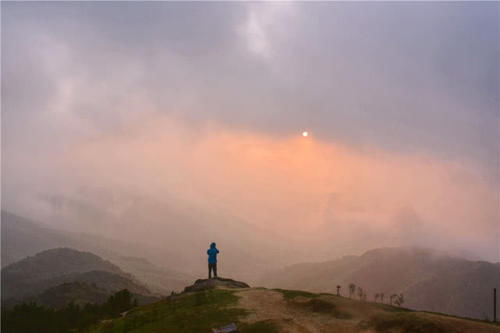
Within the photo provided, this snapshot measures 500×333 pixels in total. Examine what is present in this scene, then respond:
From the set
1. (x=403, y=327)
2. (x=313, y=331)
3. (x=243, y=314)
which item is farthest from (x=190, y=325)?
(x=403, y=327)

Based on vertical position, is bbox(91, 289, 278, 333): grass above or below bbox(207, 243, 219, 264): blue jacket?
below

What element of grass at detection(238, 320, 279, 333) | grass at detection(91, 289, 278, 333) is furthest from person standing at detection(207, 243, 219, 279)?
grass at detection(238, 320, 279, 333)

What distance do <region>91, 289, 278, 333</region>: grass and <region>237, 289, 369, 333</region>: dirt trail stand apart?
764 millimetres

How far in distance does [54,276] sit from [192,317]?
180366 mm

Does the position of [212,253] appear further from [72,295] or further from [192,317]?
[72,295]

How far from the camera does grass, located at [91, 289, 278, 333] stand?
20.3 meters

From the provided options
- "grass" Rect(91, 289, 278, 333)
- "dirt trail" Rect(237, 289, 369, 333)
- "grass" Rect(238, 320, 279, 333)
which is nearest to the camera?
"grass" Rect(238, 320, 279, 333)

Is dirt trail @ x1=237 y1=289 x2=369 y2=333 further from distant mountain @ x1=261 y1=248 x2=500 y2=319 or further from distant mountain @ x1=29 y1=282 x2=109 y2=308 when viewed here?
distant mountain @ x1=261 y1=248 x2=500 y2=319

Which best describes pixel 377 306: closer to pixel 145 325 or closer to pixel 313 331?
pixel 313 331

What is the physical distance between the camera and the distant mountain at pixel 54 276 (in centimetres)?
13912

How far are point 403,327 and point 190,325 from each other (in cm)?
1175

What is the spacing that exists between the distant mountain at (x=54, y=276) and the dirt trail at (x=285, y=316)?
9968cm

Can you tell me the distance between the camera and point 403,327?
61.7 feet

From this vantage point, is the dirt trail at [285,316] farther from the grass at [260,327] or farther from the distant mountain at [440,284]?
the distant mountain at [440,284]
